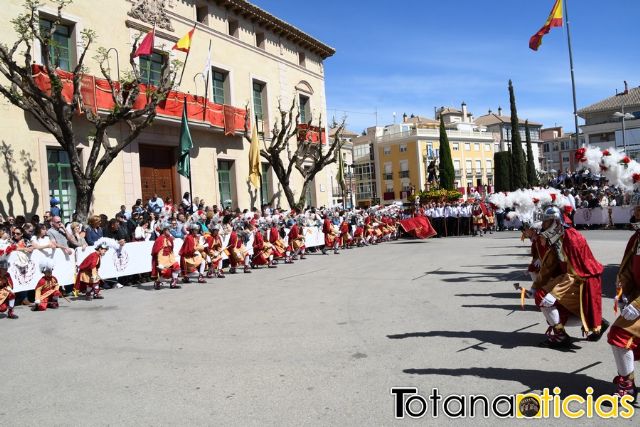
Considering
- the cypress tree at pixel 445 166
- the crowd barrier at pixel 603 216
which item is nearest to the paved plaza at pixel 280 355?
the crowd barrier at pixel 603 216

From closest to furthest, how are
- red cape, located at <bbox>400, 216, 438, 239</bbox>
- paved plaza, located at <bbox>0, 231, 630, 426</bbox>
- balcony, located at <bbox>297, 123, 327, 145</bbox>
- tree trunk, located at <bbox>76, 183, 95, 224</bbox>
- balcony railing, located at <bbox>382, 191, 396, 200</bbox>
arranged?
paved plaza, located at <bbox>0, 231, 630, 426</bbox>
tree trunk, located at <bbox>76, 183, 95, 224</bbox>
red cape, located at <bbox>400, 216, 438, 239</bbox>
balcony, located at <bbox>297, 123, 327, 145</bbox>
balcony railing, located at <bbox>382, 191, 396, 200</bbox>

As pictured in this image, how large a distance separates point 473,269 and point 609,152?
13.9 feet

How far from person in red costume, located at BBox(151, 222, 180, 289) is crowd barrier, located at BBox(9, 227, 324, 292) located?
1.22m

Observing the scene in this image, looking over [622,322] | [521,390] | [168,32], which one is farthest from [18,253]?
[168,32]

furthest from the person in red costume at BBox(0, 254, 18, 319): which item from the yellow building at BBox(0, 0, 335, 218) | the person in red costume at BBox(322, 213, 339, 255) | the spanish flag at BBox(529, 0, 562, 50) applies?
the spanish flag at BBox(529, 0, 562, 50)

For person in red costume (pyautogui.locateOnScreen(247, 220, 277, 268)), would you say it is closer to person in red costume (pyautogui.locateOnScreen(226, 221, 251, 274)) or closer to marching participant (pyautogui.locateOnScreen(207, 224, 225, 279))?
person in red costume (pyautogui.locateOnScreen(226, 221, 251, 274))

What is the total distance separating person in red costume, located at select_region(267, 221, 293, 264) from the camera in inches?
667

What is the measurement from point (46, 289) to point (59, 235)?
2.10 meters

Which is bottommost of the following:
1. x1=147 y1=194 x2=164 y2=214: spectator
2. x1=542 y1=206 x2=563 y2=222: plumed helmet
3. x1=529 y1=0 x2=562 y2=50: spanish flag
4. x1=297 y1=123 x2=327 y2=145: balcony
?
x1=542 y1=206 x2=563 y2=222: plumed helmet

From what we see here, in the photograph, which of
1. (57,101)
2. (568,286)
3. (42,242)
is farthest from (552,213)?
(57,101)

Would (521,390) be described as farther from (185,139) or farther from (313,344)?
(185,139)

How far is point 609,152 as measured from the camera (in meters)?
10.8

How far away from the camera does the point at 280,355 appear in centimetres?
622

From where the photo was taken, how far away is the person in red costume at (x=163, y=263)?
40.8 ft
